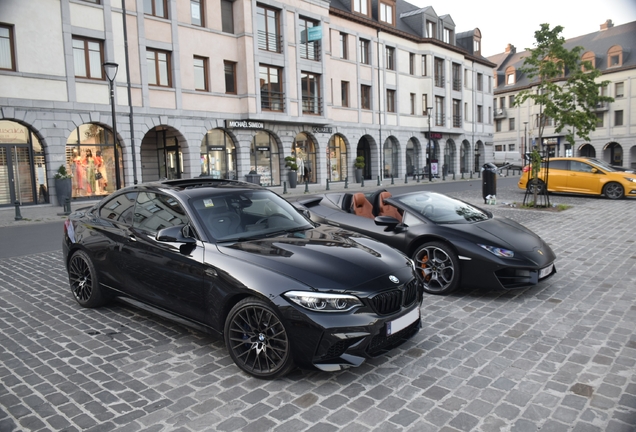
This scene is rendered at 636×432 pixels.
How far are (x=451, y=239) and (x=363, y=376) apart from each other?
105 inches

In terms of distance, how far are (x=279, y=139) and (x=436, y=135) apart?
63.3 ft

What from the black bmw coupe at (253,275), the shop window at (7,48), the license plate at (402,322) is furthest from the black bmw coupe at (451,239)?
the shop window at (7,48)

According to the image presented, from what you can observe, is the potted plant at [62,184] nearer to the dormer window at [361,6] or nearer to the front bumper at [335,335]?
the front bumper at [335,335]

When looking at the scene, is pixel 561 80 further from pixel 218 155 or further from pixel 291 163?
pixel 218 155

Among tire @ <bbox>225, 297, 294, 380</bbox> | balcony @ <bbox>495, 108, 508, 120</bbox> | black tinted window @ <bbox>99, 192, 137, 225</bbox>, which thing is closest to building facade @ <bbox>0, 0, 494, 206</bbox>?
black tinted window @ <bbox>99, 192, 137, 225</bbox>

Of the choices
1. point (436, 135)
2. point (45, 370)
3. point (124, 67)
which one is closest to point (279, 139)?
point (124, 67)

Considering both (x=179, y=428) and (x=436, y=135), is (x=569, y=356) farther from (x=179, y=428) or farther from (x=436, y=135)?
(x=436, y=135)

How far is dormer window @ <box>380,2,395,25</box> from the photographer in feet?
130

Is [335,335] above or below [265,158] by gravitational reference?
below

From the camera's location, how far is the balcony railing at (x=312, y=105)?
106 ft

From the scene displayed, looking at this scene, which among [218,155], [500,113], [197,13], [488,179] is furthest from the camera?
[500,113]

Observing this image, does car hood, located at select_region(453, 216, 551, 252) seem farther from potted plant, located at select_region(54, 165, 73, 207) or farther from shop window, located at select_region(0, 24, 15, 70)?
shop window, located at select_region(0, 24, 15, 70)

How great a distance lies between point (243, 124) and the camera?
28406 mm

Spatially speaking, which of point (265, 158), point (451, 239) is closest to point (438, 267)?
point (451, 239)
